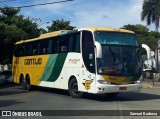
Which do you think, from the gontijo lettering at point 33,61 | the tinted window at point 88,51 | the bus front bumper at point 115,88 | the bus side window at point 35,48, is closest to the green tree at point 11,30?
the gontijo lettering at point 33,61

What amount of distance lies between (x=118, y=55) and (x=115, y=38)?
0.94 m

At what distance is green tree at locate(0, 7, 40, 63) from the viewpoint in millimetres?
38969

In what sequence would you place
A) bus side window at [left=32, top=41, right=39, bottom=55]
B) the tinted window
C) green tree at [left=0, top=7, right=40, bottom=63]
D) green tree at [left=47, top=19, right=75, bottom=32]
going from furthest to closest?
green tree at [left=47, top=19, right=75, bottom=32], green tree at [left=0, top=7, right=40, bottom=63], bus side window at [left=32, top=41, right=39, bottom=55], the tinted window

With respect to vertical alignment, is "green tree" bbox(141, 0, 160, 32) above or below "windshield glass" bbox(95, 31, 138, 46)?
above

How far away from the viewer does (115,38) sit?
19.5 m

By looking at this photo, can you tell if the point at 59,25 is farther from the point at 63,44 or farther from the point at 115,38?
the point at 115,38

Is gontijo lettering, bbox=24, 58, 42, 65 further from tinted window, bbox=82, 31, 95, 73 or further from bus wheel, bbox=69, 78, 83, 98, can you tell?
tinted window, bbox=82, 31, 95, 73

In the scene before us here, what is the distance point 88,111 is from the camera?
1471 centimetres

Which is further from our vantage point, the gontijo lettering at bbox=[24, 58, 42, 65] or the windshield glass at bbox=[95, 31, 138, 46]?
the gontijo lettering at bbox=[24, 58, 42, 65]

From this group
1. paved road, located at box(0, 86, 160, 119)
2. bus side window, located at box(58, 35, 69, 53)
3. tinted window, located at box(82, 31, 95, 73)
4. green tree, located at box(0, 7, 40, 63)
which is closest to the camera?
paved road, located at box(0, 86, 160, 119)

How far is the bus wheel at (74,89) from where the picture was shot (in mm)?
20734

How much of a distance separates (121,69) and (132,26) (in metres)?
66.1

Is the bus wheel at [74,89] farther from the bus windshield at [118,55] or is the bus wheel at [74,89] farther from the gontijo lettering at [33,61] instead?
the gontijo lettering at [33,61]

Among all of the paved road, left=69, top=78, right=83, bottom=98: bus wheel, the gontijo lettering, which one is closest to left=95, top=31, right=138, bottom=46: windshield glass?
the paved road
